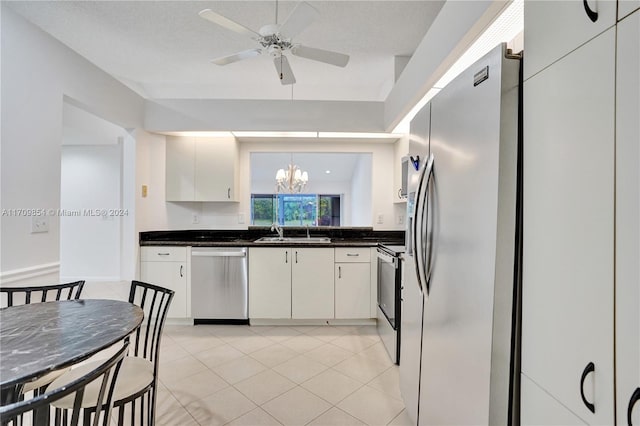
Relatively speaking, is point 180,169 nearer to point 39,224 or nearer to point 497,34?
point 39,224

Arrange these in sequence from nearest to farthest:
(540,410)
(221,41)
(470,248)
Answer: (540,410) → (470,248) → (221,41)

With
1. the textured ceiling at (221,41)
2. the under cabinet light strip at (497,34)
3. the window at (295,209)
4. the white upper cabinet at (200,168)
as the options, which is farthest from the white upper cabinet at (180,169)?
the under cabinet light strip at (497,34)

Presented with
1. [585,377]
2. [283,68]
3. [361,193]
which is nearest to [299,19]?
[283,68]

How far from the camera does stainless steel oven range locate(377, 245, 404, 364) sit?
2.36 metres

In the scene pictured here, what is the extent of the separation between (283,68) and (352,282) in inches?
83.3

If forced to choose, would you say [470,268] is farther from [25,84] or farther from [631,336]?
[25,84]

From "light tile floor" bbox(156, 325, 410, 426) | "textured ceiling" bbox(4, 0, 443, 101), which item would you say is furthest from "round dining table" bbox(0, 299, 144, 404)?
"textured ceiling" bbox(4, 0, 443, 101)

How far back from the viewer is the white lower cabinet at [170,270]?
315 centimetres

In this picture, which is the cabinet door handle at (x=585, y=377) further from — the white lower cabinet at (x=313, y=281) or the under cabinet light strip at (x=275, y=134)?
the under cabinet light strip at (x=275, y=134)

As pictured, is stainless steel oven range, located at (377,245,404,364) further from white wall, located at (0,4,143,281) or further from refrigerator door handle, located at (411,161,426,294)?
white wall, located at (0,4,143,281)

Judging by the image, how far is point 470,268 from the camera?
108cm

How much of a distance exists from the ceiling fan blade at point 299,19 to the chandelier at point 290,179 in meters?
2.20

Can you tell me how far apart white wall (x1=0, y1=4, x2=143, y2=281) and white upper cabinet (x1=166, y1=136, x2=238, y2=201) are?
1.17 metres

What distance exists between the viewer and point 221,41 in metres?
2.66
